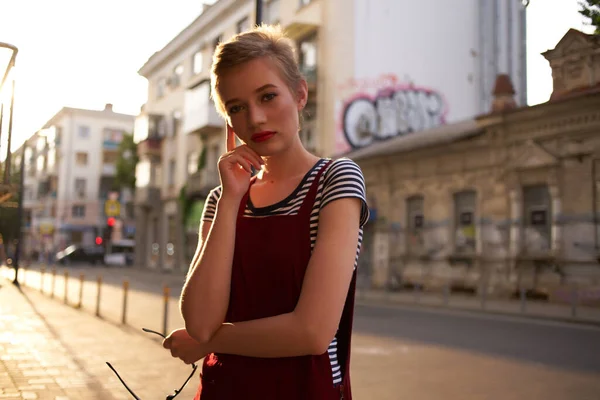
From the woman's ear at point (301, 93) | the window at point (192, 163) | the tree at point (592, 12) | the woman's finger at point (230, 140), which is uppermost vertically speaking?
the window at point (192, 163)

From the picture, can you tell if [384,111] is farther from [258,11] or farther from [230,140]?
[230,140]

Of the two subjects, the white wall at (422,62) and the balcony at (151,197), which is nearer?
the white wall at (422,62)

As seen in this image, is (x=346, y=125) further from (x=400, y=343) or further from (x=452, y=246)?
(x=400, y=343)

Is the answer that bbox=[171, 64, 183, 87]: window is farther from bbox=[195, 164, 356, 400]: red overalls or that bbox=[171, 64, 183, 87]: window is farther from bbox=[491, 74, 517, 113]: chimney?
bbox=[195, 164, 356, 400]: red overalls

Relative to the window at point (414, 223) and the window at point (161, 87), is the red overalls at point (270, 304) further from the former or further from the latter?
the window at point (161, 87)

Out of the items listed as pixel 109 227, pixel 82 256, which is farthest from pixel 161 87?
pixel 82 256

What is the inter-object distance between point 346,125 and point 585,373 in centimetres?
2199

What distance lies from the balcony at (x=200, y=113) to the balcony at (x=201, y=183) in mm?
2562

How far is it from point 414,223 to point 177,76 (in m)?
25.7

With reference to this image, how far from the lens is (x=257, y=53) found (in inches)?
70.4

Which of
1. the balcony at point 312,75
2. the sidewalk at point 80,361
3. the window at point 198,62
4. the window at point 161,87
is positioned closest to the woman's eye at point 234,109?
the sidewalk at point 80,361

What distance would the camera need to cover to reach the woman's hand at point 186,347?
1.76 metres

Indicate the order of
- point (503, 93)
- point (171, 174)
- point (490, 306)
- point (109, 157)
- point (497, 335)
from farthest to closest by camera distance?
point (109, 157) < point (171, 174) < point (503, 93) < point (490, 306) < point (497, 335)

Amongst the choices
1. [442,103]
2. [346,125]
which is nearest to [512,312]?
[346,125]
